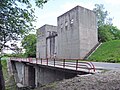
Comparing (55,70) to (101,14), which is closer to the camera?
(55,70)

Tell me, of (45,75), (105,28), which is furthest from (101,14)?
(45,75)

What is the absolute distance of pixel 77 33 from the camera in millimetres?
30578

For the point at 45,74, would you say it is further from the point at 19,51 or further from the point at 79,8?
the point at 79,8

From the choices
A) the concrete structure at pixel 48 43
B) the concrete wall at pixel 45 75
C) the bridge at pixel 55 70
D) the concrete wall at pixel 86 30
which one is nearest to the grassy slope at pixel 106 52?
the concrete wall at pixel 86 30

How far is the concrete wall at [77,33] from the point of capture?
30.5 metres

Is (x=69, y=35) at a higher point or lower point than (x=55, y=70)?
higher

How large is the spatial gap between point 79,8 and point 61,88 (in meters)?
24.0

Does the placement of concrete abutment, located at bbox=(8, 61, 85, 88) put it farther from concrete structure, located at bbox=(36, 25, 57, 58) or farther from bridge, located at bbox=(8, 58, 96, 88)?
concrete structure, located at bbox=(36, 25, 57, 58)

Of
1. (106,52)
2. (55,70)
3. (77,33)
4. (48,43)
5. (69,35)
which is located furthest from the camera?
(48,43)

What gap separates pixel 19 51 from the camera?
10391 millimetres

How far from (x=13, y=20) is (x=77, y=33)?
73.2 ft

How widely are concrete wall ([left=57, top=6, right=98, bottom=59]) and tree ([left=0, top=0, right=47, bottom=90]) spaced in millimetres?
21423

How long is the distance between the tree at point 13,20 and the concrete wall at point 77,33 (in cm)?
2142

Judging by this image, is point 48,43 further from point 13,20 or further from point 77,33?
point 13,20
